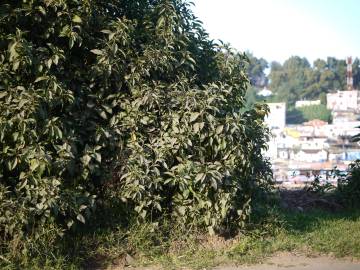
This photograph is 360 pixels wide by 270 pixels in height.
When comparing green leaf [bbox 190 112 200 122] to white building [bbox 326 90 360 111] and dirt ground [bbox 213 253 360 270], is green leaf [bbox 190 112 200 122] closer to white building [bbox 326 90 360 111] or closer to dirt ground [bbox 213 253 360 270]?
dirt ground [bbox 213 253 360 270]

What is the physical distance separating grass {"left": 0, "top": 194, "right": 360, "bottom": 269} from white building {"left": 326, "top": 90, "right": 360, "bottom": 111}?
2399 inches

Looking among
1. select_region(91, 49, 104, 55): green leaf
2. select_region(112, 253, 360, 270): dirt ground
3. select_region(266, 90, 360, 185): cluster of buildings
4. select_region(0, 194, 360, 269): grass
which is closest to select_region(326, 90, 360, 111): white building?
select_region(266, 90, 360, 185): cluster of buildings

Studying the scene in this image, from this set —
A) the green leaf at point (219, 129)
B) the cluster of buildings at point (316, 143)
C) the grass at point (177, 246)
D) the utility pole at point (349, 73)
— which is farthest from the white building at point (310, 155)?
the utility pole at point (349, 73)

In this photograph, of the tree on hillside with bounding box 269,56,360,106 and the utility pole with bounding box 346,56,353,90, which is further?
the tree on hillside with bounding box 269,56,360,106

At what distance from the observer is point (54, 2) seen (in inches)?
174

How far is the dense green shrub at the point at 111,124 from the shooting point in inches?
164

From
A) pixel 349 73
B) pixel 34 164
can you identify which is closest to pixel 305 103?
pixel 349 73

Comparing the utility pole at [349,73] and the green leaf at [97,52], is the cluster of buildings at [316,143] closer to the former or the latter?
Answer: the utility pole at [349,73]

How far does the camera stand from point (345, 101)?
6675 cm

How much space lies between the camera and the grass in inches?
171

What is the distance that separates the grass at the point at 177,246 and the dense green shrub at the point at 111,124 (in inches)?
7.4

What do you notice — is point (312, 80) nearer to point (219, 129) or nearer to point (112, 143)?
point (219, 129)

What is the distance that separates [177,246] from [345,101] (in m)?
66.7

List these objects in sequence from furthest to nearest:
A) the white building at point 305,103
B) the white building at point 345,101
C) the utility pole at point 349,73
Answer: the white building at point 305,103
the utility pole at point 349,73
the white building at point 345,101
